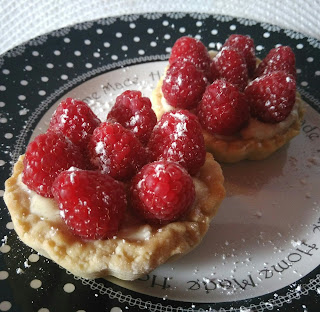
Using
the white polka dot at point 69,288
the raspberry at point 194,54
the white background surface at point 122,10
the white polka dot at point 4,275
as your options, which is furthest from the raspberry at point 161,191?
the white background surface at point 122,10

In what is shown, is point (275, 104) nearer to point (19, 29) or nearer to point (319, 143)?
point (319, 143)

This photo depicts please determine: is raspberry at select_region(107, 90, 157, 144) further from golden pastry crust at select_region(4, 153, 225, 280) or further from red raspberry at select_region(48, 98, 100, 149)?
golden pastry crust at select_region(4, 153, 225, 280)

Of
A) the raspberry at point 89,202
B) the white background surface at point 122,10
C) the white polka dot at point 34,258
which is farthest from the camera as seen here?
the white background surface at point 122,10

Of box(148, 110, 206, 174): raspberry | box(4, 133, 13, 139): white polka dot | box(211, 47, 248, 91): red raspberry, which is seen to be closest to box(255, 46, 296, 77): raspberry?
box(211, 47, 248, 91): red raspberry

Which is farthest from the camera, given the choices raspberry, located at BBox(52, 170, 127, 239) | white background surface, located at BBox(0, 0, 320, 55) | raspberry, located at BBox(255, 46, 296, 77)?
white background surface, located at BBox(0, 0, 320, 55)

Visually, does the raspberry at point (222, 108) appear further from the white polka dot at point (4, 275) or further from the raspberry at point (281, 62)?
the white polka dot at point (4, 275)

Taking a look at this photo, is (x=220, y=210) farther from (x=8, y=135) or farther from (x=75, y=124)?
(x=8, y=135)

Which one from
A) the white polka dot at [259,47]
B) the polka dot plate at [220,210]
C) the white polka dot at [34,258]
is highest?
the white polka dot at [259,47]

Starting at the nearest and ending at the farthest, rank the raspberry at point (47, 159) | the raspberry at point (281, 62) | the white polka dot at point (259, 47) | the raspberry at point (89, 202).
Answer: the raspberry at point (89, 202), the raspberry at point (47, 159), the raspberry at point (281, 62), the white polka dot at point (259, 47)

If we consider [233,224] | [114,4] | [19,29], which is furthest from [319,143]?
[19,29]
